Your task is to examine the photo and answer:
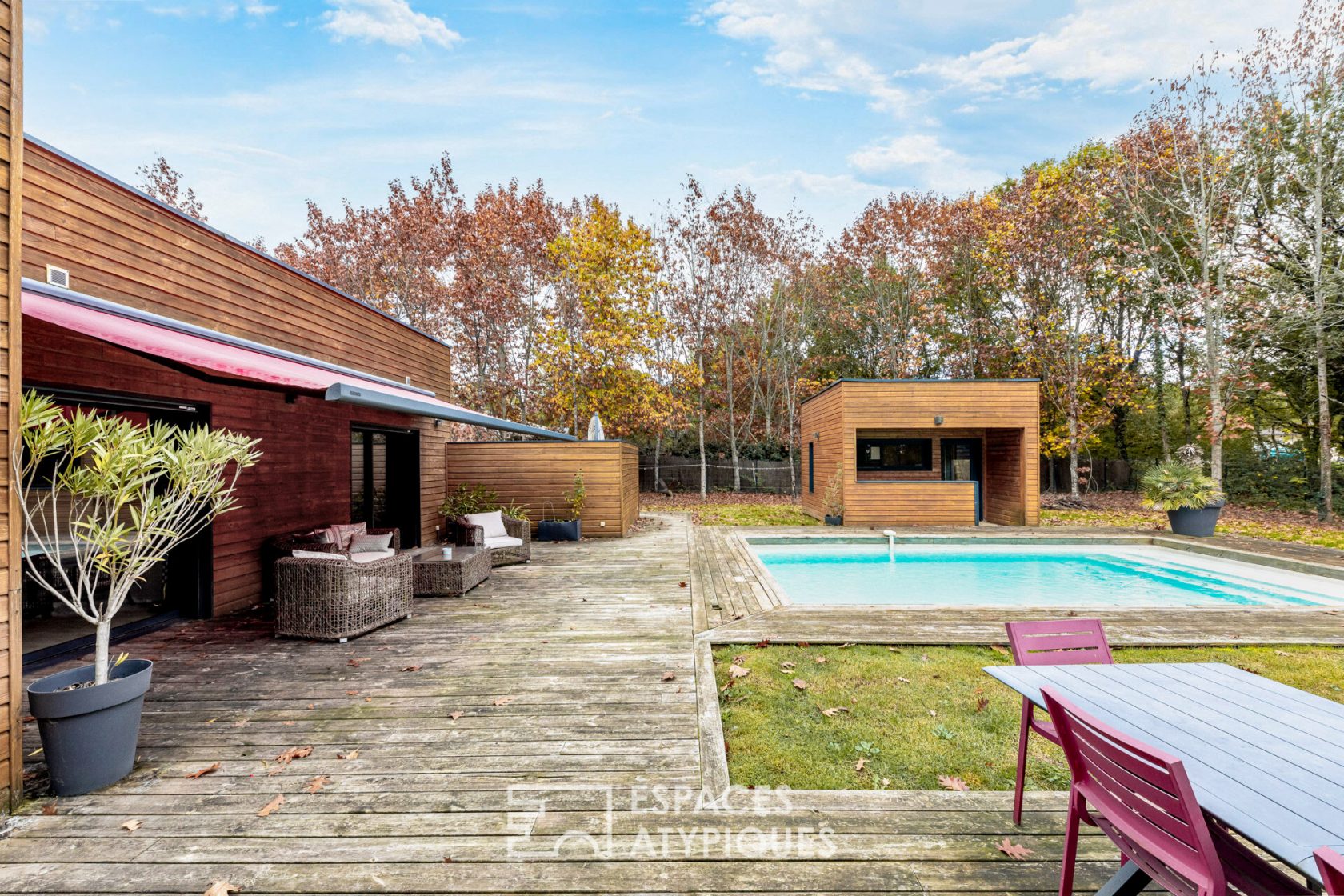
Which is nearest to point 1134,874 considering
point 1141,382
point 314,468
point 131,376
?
point 131,376

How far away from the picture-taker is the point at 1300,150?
11.8 m

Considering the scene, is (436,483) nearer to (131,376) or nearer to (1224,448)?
(131,376)

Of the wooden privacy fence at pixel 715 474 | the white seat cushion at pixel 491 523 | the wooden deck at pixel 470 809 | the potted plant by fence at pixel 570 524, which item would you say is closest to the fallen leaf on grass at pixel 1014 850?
the wooden deck at pixel 470 809

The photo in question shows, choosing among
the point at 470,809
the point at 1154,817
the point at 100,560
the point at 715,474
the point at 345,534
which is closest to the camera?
the point at 1154,817

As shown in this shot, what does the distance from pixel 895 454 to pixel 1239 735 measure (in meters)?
12.1

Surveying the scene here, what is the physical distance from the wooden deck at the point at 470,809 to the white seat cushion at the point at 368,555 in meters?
1.87

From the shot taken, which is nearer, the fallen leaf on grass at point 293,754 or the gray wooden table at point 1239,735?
the gray wooden table at point 1239,735

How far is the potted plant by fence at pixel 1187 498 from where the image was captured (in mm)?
9352

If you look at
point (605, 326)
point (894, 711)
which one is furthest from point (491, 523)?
point (605, 326)

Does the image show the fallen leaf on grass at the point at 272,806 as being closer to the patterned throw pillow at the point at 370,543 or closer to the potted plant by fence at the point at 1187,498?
the patterned throw pillow at the point at 370,543

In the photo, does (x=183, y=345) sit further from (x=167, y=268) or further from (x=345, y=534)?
(x=345, y=534)

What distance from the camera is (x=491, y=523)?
309 inches

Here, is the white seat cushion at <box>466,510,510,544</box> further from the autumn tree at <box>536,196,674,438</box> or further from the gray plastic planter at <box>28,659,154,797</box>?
the autumn tree at <box>536,196,674,438</box>

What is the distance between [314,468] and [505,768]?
5.46 meters
